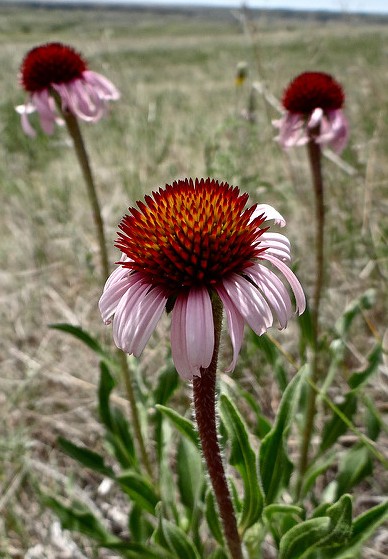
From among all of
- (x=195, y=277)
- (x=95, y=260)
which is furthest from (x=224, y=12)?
(x=195, y=277)

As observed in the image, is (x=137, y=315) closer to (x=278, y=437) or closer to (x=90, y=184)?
(x=278, y=437)

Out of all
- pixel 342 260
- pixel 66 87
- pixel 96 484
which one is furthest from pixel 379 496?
pixel 66 87

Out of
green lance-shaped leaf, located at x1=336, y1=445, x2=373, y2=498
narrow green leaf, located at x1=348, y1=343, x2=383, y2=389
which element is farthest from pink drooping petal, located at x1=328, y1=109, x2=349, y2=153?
green lance-shaped leaf, located at x1=336, y1=445, x2=373, y2=498

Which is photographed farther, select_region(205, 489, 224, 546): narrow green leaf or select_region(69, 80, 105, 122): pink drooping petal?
select_region(69, 80, 105, 122): pink drooping petal

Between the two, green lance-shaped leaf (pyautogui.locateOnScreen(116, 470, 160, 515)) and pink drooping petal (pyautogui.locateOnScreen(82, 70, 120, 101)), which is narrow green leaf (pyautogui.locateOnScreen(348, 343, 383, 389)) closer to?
green lance-shaped leaf (pyautogui.locateOnScreen(116, 470, 160, 515))

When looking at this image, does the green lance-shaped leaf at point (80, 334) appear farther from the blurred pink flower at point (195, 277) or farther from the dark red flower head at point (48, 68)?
the dark red flower head at point (48, 68)

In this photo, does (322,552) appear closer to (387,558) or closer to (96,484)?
(387,558)

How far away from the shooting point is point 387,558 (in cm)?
121

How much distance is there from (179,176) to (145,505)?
190cm

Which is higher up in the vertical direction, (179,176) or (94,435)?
(179,176)

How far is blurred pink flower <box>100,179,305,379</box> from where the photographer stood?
2.34 feet

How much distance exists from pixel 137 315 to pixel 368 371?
0.83 metres

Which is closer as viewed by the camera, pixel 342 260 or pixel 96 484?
pixel 96 484

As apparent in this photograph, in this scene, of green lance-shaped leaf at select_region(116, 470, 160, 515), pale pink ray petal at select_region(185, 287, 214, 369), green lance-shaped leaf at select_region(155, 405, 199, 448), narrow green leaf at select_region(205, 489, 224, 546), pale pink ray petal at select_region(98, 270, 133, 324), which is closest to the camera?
pale pink ray petal at select_region(185, 287, 214, 369)
